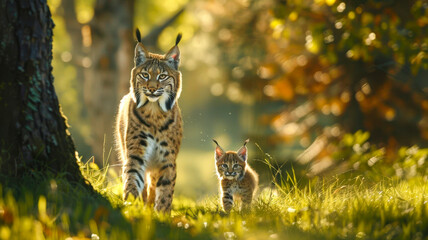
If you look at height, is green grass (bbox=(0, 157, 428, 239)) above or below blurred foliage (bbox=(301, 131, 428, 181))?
below

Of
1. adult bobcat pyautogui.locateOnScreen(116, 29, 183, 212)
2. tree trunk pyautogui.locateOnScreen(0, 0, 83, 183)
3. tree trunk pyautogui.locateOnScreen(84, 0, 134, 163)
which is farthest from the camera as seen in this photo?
tree trunk pyautogui.locateOnScreen(84, 0, 134, 163)

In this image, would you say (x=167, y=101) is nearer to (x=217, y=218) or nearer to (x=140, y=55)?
(x=140, y=55)

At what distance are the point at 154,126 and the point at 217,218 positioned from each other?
1.52m

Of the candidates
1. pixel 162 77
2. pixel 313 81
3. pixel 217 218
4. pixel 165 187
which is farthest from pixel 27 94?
pixel 313 81

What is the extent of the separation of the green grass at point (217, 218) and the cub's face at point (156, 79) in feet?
3.98

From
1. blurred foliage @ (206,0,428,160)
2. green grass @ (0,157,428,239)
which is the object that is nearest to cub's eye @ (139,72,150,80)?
green grass @ (0,157,428,239)

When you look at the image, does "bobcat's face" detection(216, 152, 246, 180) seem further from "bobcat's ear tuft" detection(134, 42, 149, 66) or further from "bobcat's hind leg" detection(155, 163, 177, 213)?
"bobcat's ear tuft" detection(134, 42, 149, 66)

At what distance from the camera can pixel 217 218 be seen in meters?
4.98

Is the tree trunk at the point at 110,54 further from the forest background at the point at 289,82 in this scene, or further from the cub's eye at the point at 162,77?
the cub's eye at the point at 162,77

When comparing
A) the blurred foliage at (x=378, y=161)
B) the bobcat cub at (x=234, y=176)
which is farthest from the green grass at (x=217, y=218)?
the blurred foliage at (x=378, y=161)

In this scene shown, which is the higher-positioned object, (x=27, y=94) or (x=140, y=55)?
(x=140, y=55)

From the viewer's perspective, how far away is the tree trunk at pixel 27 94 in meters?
5.15

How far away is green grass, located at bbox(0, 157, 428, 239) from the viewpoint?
388 cm

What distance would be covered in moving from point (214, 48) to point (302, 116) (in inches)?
120
